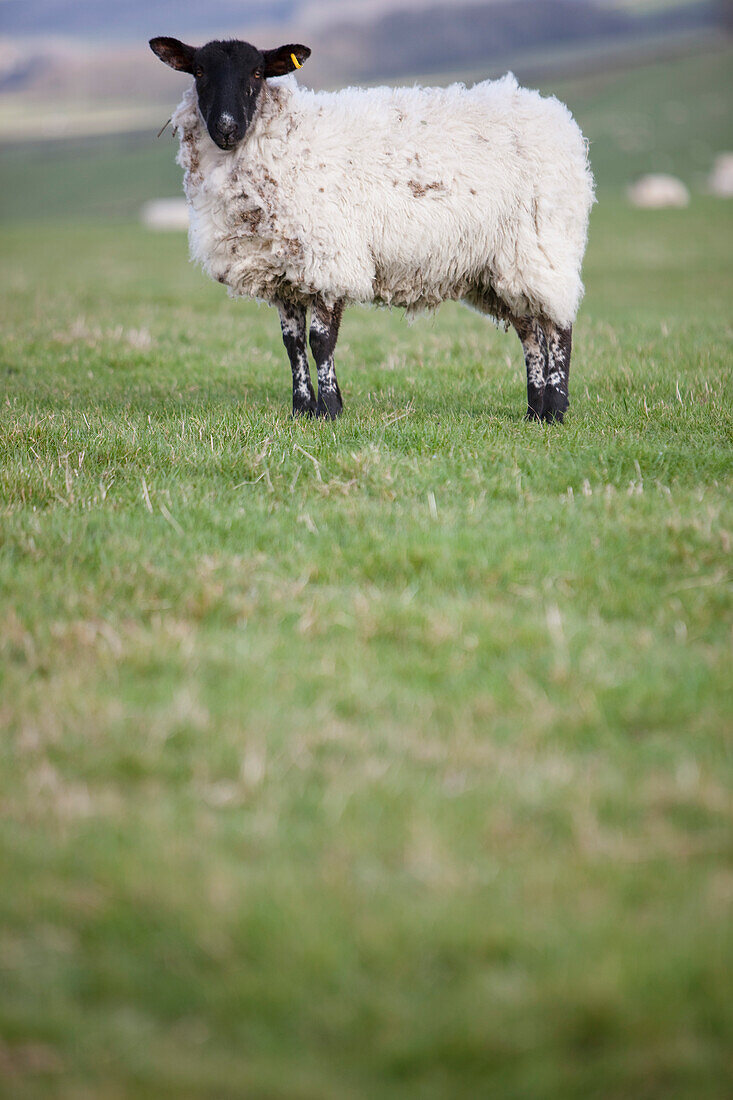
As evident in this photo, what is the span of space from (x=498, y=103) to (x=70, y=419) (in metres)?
4.03

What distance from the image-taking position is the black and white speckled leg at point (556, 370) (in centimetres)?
798

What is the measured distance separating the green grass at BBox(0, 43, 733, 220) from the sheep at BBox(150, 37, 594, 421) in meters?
54.4

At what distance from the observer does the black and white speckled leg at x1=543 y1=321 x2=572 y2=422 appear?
798 centimetres

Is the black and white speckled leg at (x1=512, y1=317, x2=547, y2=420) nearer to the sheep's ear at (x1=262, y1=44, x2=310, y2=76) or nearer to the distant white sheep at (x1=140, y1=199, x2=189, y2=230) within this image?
the sheep's ear at (x1=262, y1=44, x2=310, y2=76)

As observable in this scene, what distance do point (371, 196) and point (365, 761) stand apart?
5.11 m

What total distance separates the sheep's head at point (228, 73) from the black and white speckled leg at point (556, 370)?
2.73m

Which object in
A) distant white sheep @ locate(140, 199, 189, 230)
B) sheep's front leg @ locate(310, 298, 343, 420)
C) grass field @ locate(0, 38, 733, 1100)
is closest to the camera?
grass field @ locate(0, 38, 733, 1100)

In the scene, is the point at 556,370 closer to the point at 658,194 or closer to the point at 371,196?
the point at 371,196

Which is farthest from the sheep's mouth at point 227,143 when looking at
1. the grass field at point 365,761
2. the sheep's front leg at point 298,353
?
the grass field at point 365,761

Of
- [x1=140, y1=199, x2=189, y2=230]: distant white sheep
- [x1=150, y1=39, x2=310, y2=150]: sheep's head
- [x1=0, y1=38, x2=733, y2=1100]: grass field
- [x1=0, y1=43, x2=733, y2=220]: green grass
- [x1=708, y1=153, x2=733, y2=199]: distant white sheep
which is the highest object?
[x1=0, y1=43, x2=733, y2=220]: green grass

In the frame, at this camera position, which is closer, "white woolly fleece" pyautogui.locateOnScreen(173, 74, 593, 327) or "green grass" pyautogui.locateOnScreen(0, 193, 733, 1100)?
"green grass" pyautogui.locateOnScreen(0, 193, 733, 1100)

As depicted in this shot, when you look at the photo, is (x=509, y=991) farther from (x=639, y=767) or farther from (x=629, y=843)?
(x=639, y=767)

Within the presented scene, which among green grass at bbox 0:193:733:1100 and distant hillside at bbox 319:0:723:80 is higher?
distant hillside at bbox 319:0:723:80

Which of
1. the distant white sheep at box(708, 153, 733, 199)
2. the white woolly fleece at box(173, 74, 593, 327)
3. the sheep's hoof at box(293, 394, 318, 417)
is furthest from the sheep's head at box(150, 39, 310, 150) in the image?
the distant white sheep at box(708, 153, 733, 199)
